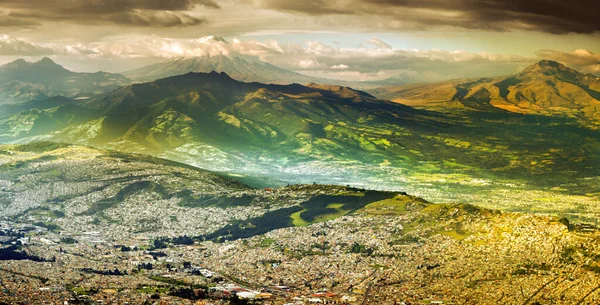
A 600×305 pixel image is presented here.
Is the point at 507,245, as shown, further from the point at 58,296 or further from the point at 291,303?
the point at 58,296

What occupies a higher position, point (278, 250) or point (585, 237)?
point (585, 237)

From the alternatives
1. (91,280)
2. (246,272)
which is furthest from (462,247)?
(91,280)

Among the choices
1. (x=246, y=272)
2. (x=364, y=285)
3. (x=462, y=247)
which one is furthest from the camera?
(x=462, y=247)

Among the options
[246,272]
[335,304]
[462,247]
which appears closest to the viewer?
[335,304]

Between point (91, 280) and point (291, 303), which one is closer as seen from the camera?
point (291, 303)

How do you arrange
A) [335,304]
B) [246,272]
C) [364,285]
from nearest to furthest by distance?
Answer: 1. [335,304]
2. [364,285]
3. [246,272]

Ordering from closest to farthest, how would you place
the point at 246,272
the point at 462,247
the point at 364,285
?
the point at 364,285 → the point at 246,272 → the point at 462,247

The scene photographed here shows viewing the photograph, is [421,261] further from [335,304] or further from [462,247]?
[335,304]

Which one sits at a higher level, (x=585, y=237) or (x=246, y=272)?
(x=585, y=237)

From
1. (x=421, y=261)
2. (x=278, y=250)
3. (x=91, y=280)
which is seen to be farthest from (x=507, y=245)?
(x=91, y=280)
